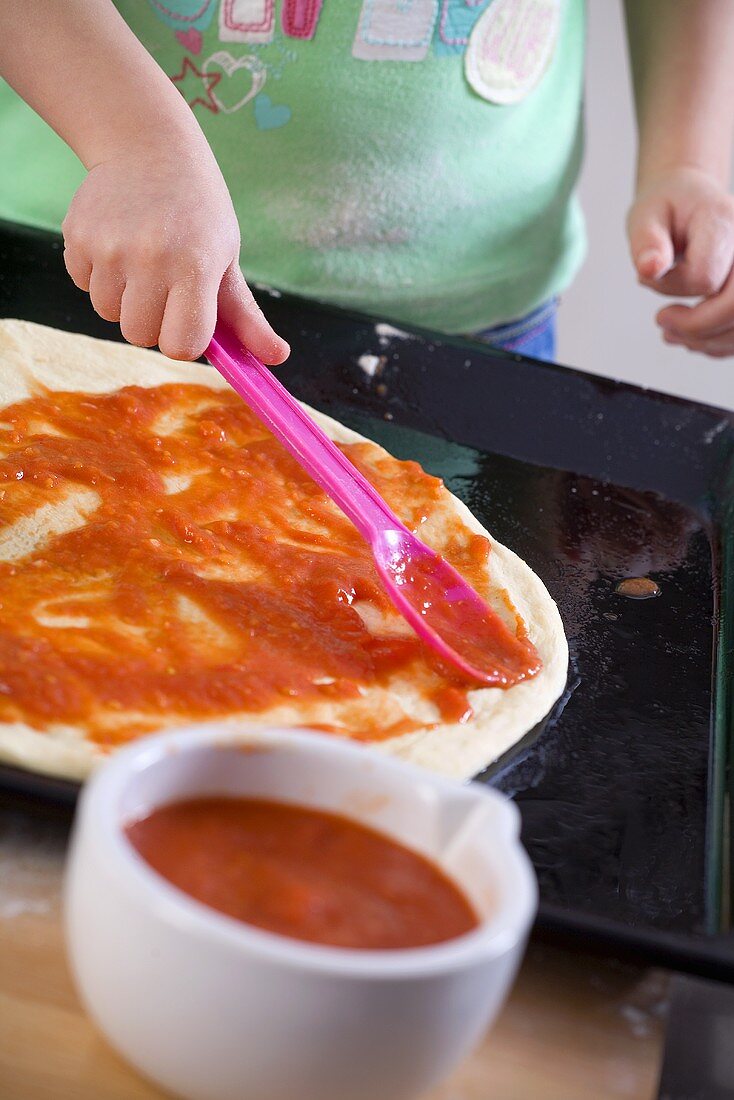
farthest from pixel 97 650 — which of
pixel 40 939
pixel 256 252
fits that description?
pixel 256 252

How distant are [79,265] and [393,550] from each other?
0.42 metres

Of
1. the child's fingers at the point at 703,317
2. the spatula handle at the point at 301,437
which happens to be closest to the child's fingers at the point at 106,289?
the spatula handle at the point at 301,437

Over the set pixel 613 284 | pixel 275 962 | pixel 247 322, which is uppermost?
pixel 275 962

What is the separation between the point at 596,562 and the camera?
4.48 feet

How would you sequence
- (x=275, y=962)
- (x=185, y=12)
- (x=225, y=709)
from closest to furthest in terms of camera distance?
1. (x=275, y=962)
2. (x=225, y=709)
3. (x=185, y=12)

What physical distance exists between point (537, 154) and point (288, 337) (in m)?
0.59

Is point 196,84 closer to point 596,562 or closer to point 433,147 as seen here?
point 433,147

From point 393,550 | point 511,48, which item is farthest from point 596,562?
point 511,48

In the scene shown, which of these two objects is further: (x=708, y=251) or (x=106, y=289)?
(x=708, y=251)

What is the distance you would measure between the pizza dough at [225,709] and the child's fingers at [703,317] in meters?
0.61

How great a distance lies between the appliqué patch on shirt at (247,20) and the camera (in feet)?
5.16

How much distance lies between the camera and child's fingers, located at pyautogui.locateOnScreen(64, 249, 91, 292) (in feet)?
3.80

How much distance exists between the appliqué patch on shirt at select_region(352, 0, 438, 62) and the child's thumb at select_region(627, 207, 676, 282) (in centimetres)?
→ 42

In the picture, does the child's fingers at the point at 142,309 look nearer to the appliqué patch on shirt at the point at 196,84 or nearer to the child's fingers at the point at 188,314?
the child's fingers at the point at 188,314
